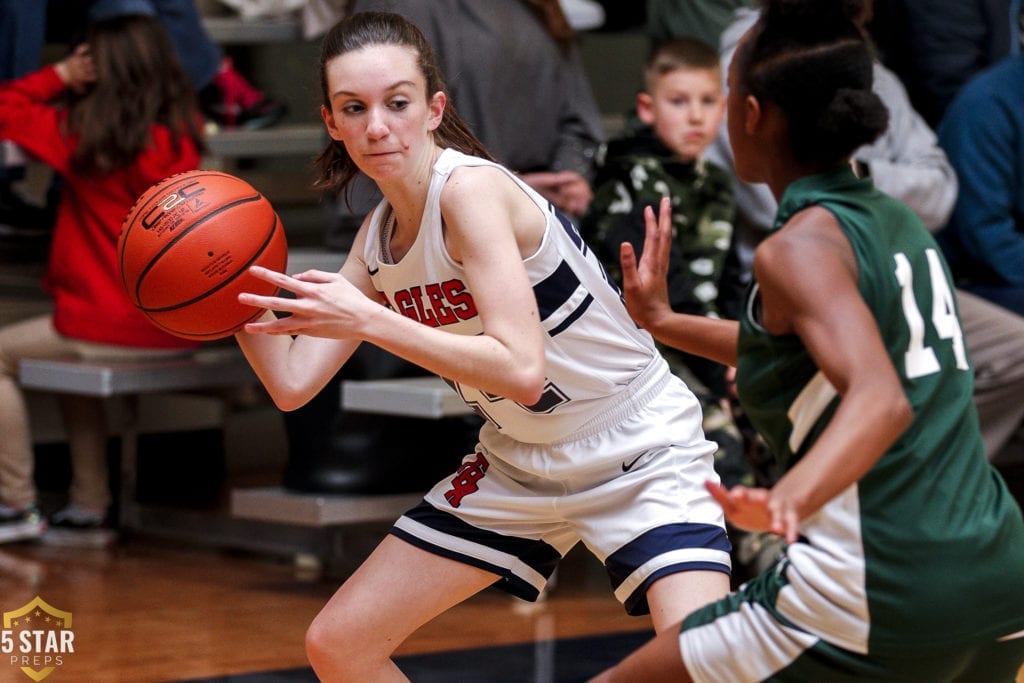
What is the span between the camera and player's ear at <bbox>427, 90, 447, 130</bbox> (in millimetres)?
2814

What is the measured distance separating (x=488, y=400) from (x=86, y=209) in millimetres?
2924

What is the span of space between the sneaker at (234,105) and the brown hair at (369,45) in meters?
3.00

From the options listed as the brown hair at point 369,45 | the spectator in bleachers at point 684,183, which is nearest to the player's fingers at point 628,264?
the brown hair at point 369,45

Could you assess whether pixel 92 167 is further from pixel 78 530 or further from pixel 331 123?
pixel 331 123

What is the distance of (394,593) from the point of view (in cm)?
284

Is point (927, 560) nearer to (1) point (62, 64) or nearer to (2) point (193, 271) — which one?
(2) point (193, 271)

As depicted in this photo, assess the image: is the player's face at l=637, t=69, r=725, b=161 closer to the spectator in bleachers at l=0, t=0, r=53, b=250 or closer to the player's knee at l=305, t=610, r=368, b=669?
the spectator in bleachers at l=0, t=0, r=53, b=250

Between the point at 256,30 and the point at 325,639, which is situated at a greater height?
the point at 325,639

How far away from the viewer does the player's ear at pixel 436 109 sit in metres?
2.81

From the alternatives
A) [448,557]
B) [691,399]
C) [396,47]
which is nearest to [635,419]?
[691,399]

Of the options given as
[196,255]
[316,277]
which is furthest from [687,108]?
[316,277]

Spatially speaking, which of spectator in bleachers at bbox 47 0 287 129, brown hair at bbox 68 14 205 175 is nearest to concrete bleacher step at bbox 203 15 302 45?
spectator in bleachers at bbox 47 0 287 129

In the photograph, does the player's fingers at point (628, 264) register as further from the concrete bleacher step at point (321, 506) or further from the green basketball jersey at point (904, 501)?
the concrete bleacher step at point (321, 506)

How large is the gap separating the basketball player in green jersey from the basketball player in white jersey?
539mm
